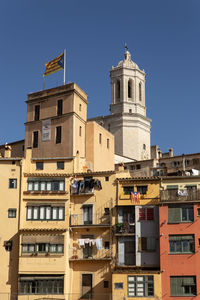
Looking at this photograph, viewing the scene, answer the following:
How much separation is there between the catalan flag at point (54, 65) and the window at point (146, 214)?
26.6 m

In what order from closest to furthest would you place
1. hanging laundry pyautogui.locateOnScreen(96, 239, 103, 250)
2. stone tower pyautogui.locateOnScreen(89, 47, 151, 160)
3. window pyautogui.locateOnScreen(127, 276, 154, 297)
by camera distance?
1. window pyautogui.locateOnScreen(127, 276, 154, 297)
2. hanging laundry pyautogui.locateOnScreen(96, 239, 103, 250)
3. stone tower pyautogui.locateOnScreen(89, 47, 151, 160)

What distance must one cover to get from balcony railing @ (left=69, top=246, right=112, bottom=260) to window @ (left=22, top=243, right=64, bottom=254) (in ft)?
5.28

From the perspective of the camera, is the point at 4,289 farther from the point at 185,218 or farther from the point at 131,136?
the point at 131,136

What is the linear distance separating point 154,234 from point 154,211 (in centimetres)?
243

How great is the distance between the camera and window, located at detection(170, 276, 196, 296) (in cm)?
4788

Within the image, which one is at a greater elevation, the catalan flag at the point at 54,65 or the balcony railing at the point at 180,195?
the catalan flag at the point at 54,65

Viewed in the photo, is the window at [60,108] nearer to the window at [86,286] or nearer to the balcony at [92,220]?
the balcony at [92,220]

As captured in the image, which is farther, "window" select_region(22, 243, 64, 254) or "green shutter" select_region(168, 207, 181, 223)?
"window" select_region(22, 243, 64, 254)

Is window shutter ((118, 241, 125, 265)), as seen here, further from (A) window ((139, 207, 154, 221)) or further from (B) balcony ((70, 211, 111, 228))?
(A) window ((139, 207, 154, 221))

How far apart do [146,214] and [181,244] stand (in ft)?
16.5

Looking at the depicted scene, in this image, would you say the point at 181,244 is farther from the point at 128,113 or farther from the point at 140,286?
the point at 128,113

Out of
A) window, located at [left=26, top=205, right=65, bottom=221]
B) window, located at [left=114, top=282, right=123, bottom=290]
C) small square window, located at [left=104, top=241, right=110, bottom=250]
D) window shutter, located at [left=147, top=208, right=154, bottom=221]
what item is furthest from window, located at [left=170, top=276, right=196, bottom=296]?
window, located at [left=26, top=205, right=65, bottom=221]

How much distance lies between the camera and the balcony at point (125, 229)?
171 feet

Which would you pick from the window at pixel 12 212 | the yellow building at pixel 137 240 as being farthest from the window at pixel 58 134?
the window at pixel 12 212
